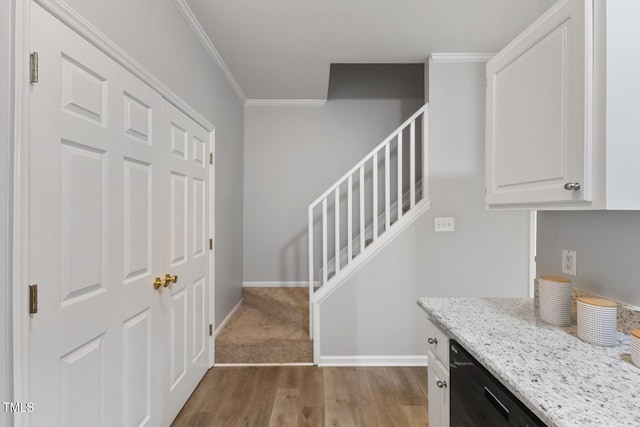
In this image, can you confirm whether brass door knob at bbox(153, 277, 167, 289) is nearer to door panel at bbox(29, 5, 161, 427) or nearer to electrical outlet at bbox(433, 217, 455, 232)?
door panel at bbox(29, 5, 161, 427)

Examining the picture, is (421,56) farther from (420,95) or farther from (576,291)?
(576,291)

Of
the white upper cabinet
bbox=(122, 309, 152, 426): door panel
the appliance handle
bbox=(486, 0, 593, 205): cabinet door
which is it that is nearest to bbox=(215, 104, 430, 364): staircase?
bbox=(122, 309, 152, 426): door panel

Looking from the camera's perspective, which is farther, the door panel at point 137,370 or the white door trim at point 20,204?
the door panel at point 137,370

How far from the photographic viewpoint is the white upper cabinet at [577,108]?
3.11 feet

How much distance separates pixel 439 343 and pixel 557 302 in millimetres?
501

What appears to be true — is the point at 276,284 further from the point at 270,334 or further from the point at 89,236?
the point at 89,236

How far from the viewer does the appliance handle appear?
940mm

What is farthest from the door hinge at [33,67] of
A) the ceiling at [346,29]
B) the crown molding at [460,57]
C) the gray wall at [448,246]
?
the crown molding at [460,57]

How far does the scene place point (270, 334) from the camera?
9.48 feet

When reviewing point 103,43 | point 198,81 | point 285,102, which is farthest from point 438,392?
point 285,102

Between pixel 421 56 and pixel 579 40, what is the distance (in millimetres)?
2012

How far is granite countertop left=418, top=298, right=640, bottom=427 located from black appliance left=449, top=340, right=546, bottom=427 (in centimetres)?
5

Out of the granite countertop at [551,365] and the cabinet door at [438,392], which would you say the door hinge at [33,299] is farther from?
the cabinet door at [438,392]

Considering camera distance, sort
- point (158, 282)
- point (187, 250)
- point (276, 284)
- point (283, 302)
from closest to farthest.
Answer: point (158, 282) < point (187, 250) < point (283, 302) < point (276, 284)
